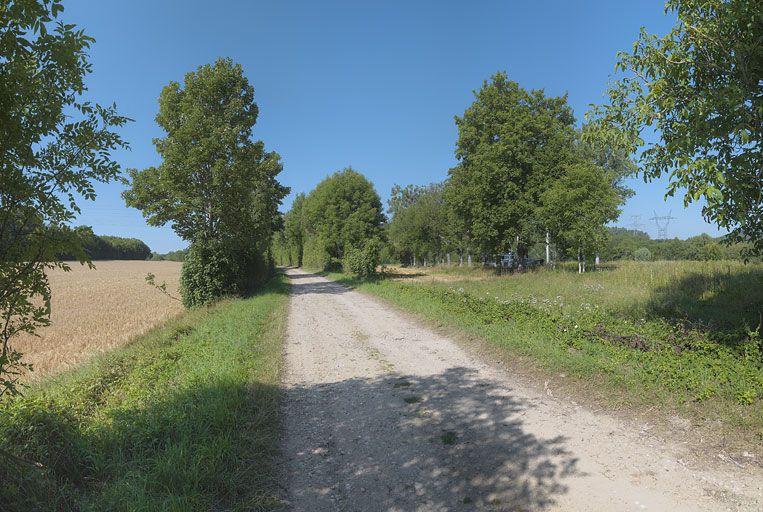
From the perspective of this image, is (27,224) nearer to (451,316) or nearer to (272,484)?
(272,484)

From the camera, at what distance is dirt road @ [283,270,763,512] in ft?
11.3

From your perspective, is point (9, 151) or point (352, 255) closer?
point (9, 151)

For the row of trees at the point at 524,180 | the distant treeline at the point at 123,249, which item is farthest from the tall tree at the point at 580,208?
the distant treeline at the point at 123,249

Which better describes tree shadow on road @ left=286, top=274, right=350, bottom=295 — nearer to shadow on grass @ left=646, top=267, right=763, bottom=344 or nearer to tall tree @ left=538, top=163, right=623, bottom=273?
tall tree @ left=538, top=163, right=623, bottom=273

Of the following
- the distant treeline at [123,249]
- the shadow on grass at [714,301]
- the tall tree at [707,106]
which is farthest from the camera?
the distant treeline at [123,249]

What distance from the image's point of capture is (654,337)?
23.5 ft

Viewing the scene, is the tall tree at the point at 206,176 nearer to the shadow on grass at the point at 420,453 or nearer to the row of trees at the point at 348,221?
the row of trees at the point at 348,221

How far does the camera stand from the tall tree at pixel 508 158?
25.3 m

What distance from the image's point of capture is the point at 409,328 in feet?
36.6

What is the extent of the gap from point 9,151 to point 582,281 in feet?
60.0

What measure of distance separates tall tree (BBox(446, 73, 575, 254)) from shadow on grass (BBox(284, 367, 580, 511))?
837 inches

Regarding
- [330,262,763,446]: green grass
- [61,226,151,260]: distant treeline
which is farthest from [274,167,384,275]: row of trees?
[61,226,151,260]: distant treeline

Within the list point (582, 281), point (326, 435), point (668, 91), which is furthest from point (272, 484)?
point (582, 281)

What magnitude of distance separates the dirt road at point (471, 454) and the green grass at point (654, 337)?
84cm
